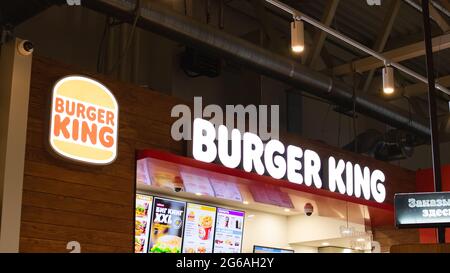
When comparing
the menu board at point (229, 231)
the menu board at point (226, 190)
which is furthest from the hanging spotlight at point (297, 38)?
the menu board at point (229, 231)

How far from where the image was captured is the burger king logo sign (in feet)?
21.0

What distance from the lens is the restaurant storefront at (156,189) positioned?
6316 millimetres

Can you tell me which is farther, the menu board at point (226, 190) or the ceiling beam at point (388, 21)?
the ceiling beam at point (388, 21)

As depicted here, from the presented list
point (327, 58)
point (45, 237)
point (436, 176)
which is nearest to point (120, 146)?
point (45, 237)

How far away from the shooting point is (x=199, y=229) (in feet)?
28.7

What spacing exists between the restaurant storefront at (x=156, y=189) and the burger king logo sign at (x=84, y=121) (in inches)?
0.4

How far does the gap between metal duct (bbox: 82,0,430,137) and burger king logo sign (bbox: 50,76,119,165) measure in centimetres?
96

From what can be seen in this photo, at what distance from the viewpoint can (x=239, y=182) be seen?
8.05 m

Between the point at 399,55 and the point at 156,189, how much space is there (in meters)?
5.01

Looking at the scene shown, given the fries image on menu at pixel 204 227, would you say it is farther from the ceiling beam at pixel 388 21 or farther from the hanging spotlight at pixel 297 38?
the ceiling beam at pixel 388 21

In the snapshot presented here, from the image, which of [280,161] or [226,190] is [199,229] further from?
[280,161]

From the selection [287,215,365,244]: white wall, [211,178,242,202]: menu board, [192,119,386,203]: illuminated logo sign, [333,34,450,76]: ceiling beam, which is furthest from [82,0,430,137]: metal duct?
[287,215,365,244]: white wall

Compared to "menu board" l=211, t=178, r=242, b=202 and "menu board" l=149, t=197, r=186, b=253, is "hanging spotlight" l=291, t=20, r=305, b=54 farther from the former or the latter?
"menu board" l=149, t=197, r=186, b=253
